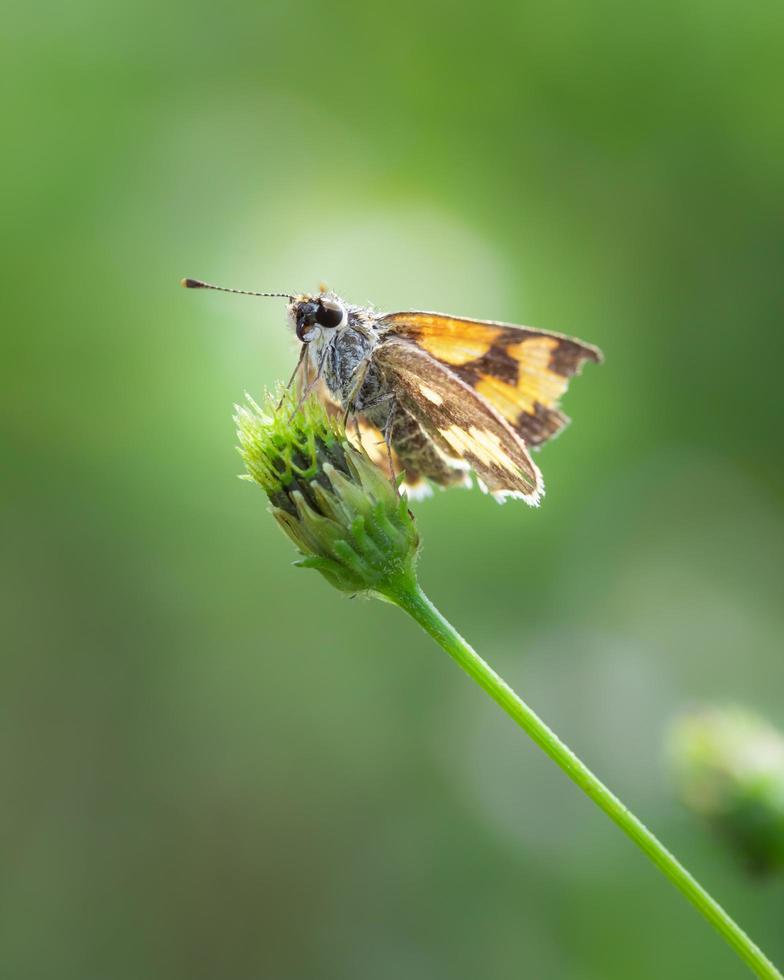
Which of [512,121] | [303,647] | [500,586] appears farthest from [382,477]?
[512,121]

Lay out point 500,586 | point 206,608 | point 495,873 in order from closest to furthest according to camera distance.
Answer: point 495,873 < point 500,586 < point 206,608

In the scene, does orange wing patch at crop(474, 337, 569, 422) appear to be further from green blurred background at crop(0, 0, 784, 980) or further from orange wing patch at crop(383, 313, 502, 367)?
green blurred background at crop(0, 0, 784, 980)

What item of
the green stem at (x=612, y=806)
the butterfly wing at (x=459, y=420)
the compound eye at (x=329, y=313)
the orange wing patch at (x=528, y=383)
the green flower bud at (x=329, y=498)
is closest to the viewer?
the green stem at (x=612, y=806)

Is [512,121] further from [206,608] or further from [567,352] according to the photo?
[567,352]

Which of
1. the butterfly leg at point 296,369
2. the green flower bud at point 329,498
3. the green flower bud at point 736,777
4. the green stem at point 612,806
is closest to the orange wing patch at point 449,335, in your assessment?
the butterfly leg at point 296,369

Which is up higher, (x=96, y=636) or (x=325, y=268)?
(x=325, y=268)

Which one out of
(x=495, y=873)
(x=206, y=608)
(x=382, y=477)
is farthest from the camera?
(x=206, y=608)

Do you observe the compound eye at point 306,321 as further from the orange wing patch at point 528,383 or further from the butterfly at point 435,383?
the orange wing patch at point 528,383

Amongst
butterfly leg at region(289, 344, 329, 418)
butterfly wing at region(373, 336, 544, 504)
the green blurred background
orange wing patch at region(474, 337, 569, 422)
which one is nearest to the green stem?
butterfly wing at region(373, 336, 544, 504)
